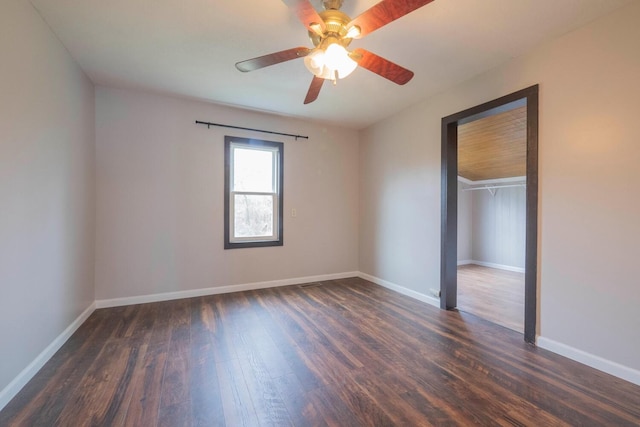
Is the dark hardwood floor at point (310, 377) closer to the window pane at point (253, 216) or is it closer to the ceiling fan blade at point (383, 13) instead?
the window pane at point (253, 216)

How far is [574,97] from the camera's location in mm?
2096

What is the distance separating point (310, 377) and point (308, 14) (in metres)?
2.22

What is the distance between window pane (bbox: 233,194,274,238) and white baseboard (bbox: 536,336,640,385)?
3.29 m

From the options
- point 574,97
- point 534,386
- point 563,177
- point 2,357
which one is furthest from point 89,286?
point 574,97

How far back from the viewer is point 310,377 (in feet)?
6.14

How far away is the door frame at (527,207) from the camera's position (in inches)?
91.1

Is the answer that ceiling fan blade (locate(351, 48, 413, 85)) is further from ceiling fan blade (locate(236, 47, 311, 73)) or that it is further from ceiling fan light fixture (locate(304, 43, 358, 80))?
ceiling fan blade (locate(236, 47, 311, 73))

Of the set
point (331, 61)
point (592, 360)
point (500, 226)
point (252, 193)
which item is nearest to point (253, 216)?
point (252, 193)

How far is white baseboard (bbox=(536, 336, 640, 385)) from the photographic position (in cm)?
182

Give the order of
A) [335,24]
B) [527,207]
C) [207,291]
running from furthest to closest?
[207,291] < [527,207] < [335,24]

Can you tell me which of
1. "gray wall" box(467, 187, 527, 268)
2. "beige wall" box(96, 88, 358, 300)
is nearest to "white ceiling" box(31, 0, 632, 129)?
"beige wall" box(96, 88, 358, 300)

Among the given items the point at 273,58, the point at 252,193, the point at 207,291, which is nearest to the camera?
the point at 273,58

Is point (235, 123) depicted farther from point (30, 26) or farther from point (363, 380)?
point (363, 380)

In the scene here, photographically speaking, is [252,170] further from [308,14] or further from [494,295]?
[494,295]
